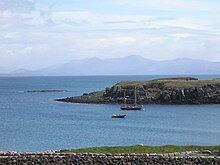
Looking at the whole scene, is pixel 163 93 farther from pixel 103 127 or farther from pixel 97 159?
pixel 97 159

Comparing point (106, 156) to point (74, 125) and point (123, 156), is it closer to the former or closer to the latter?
point (123, 156)

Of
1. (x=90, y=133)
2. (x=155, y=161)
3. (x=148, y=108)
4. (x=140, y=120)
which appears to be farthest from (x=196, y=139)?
(x=148, y=108)

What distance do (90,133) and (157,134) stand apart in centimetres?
1000

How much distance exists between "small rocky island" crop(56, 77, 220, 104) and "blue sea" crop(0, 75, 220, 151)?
8.35m

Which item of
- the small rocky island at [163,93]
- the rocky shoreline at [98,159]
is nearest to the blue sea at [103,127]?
the small rocky island at [163,93]

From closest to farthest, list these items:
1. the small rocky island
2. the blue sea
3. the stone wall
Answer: the stone wall, the blue sea, the small rocky island

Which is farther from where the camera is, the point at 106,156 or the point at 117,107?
the point at 117,107

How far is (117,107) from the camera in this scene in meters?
132

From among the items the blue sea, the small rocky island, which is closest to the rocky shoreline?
the blue sea

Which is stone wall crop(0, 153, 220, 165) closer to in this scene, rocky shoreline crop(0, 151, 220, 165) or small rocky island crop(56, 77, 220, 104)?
rocky shoreline crop(0, 151, 220, 165)

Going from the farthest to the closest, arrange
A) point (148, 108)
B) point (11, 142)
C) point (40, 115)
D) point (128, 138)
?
point (148, 108) → point (40, 115) → point (128, 138) → point (11, 142)

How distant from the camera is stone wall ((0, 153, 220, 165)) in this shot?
28344 millimetres

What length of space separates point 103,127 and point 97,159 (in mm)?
61144

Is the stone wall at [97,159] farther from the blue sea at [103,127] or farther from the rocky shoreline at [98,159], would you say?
the blue sea at [103,127]
